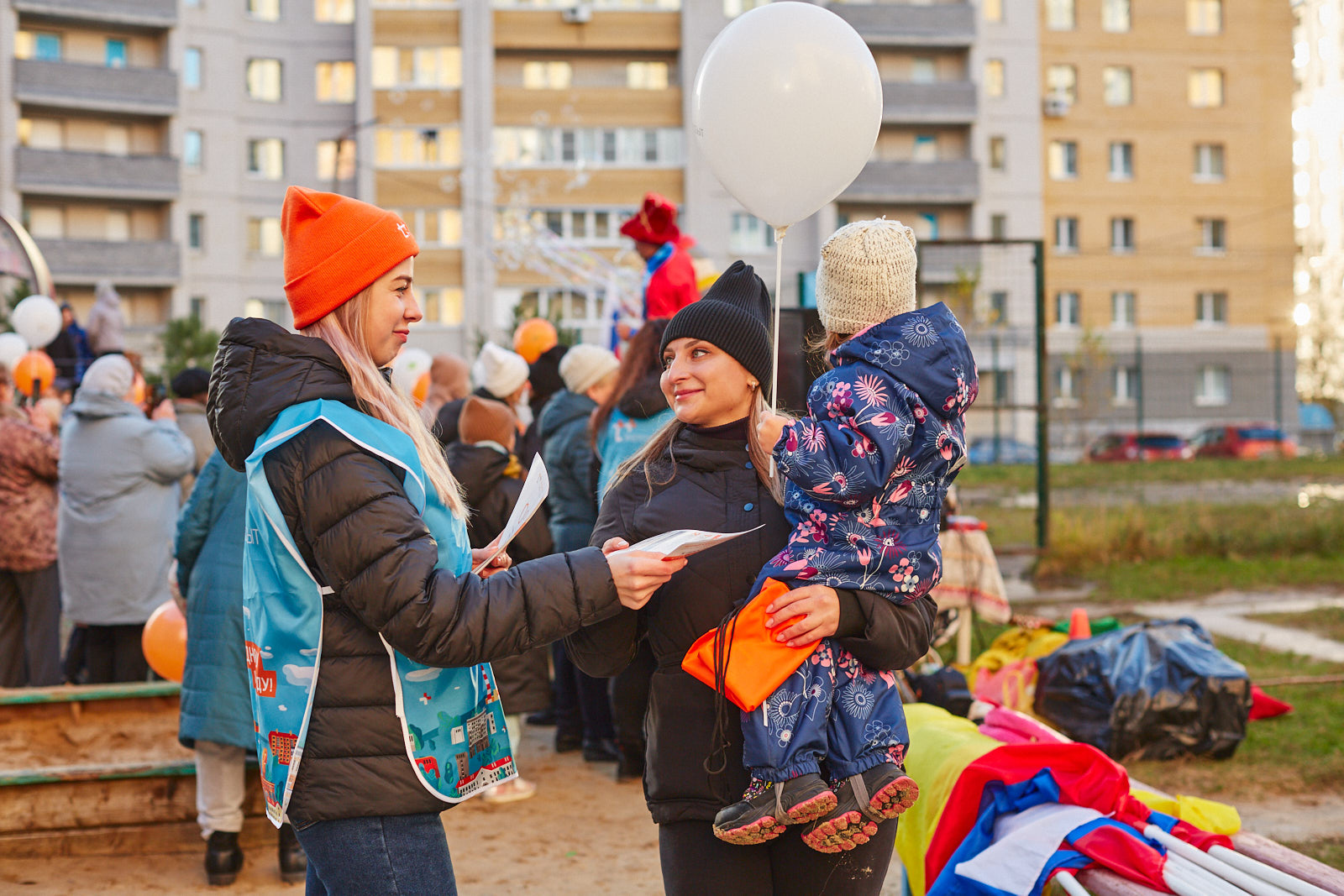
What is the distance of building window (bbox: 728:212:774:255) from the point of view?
43.0 m

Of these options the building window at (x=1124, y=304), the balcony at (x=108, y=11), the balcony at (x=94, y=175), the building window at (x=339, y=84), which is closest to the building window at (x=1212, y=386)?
the building window at (x=1124, y=304)

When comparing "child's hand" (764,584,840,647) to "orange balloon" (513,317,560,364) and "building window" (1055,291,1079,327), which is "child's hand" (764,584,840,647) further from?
"building window" (1055,291,1079,327)

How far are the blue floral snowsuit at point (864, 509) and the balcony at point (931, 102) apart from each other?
146 feet

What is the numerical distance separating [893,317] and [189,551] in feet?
10.4

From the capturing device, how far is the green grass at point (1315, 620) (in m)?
9.09

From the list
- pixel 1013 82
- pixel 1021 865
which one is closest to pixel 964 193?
pixel 1013 82

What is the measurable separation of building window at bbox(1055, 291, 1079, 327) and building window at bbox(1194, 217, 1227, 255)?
6.52m

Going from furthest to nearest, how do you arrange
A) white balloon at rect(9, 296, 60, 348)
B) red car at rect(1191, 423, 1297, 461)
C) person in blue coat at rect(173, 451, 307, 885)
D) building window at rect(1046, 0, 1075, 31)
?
building window at rect(1046, 0, 1075, 31) → red car at rect(1191, 423, 1297, 461) → white balloon at rect(9, 296, 60, 348) → person in blue coat at rect(173, 451, 307, 885)

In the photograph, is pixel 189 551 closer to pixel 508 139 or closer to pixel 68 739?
pixel 68 739

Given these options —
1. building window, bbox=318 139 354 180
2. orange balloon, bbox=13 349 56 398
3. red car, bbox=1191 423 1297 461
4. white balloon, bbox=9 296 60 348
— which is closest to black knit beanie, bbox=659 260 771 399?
orange balloon, bbox=13 349 56 398

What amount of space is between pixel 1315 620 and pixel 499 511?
712cm

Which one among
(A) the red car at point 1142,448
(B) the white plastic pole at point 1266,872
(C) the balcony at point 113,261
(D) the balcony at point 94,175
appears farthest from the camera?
(C) the balcony at point 113,261

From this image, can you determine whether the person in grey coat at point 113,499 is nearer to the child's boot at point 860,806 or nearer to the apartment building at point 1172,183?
the child's boot at point 860,806

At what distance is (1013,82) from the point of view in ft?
151
